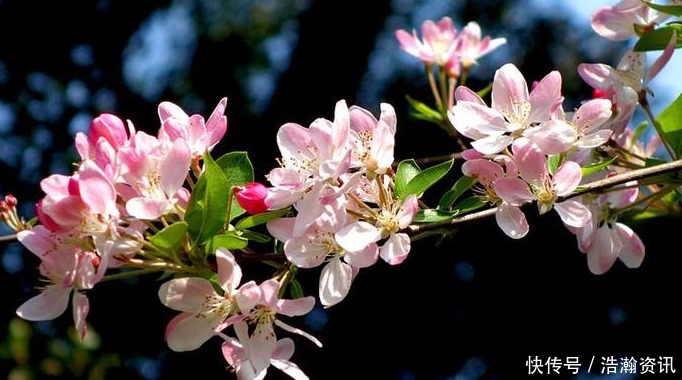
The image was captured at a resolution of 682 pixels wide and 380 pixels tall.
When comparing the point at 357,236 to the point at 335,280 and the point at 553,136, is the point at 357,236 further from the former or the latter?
the point at 553,136

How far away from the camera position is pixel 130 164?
0.80 meters

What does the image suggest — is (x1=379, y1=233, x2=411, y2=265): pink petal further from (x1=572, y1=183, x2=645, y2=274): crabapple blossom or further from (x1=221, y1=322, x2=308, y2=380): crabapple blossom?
(x1=572, y1=183, x2=645, y2=274): crabapple blossom

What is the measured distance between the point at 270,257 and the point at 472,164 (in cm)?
20

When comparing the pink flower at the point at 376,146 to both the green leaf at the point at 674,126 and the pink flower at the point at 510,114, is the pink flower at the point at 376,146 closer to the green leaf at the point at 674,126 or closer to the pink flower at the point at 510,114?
the pink flower at the point at 510,114

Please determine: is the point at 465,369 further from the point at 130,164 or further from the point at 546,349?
the point at 130,164

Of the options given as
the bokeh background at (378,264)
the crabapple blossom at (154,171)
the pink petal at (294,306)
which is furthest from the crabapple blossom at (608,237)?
the bokeh background at (378,264)

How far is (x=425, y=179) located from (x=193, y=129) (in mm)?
226

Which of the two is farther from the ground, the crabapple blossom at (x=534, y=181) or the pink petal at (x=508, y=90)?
the pink petal at (x=508, y=90)

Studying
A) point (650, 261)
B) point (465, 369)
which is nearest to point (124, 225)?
point (650, 261)

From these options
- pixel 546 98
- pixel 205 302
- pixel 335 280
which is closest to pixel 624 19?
pixel 546 98

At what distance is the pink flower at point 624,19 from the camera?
1.07 m

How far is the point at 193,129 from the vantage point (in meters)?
0.89

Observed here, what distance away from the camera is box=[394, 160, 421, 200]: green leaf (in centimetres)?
86

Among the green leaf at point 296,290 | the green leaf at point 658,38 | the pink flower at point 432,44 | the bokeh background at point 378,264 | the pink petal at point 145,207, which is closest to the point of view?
the pink petal at point 145,207
